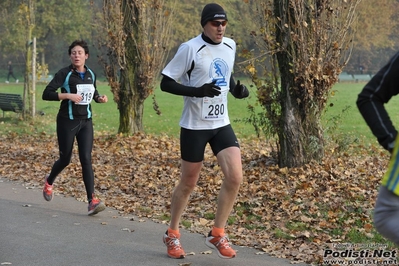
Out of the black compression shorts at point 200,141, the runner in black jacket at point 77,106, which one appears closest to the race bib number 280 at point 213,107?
the black compression shorts at point 200,141

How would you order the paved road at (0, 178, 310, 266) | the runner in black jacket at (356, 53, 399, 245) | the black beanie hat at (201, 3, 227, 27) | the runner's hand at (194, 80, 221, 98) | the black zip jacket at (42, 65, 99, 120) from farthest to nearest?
the black zip jacket at (42, 65, 99, 120), the paved road at (0, 178, 310, 266), the black beanie hat at (201, 3, 227, 27), the runner's hand at (194, 80, 221, 98), the runner in black jacket at (356, 53, 399, 245)

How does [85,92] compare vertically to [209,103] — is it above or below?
below

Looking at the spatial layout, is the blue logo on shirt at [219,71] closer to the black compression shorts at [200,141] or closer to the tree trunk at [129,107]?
the black compression shorts at [200,141]

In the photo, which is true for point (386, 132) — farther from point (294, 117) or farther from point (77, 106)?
point (294, 117)

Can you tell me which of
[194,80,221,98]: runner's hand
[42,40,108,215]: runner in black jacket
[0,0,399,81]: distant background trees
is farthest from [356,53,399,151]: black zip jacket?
[0,0,399,81]: distant background trees

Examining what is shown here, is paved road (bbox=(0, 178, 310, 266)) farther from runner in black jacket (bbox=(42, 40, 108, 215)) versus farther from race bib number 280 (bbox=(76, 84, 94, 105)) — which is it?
race bib number 280 (bbox=(76, 84, 94, 105))

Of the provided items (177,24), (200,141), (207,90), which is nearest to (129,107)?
(200,141)

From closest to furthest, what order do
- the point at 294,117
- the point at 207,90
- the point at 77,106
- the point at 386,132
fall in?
the point at 386,132 < the point at 207,90 < the point at 77,106 < the point at 294,117

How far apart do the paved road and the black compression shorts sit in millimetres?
944

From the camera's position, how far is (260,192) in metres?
9.73

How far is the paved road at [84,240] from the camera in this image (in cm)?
683

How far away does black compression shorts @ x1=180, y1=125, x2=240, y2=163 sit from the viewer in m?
6.66

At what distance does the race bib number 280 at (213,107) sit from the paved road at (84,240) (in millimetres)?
1271

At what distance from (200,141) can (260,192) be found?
3234 millimetres
